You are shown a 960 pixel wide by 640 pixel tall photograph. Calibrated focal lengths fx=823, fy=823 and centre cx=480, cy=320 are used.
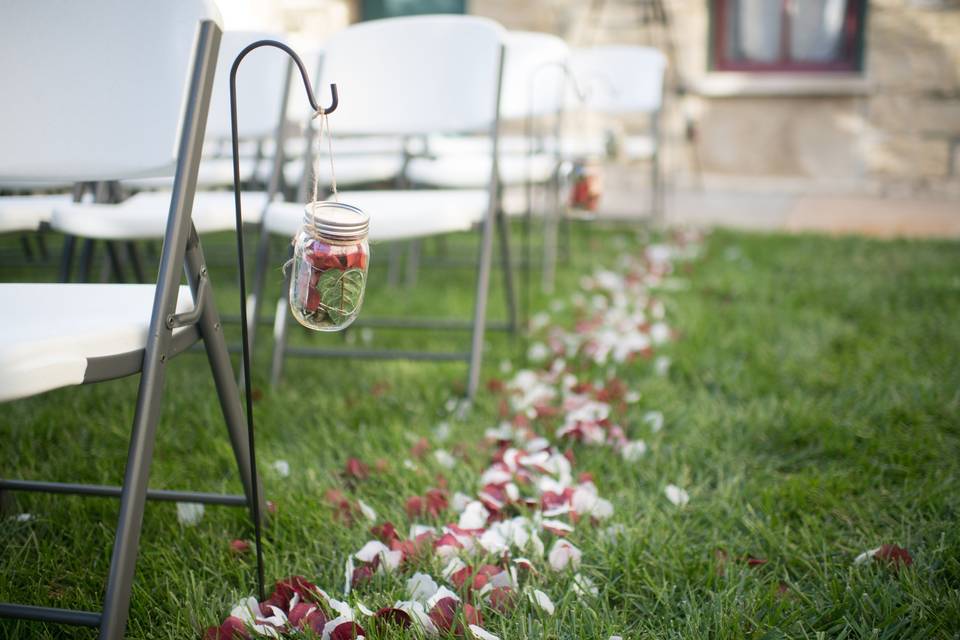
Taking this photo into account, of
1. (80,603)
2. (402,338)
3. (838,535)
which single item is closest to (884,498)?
(838,535)

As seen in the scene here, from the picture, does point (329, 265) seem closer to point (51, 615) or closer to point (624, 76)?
point (51, 615)

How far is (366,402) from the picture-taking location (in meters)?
2.10

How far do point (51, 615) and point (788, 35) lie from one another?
23.9ft

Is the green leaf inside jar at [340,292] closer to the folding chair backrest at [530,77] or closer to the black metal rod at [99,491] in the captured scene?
the black metal rod at [99,491]

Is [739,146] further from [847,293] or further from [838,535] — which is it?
[838,535]

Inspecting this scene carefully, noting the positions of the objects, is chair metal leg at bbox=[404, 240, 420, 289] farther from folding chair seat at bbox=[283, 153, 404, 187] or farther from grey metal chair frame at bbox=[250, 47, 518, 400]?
grey metal chair frame at bbox=[250, 47, 518, 400]

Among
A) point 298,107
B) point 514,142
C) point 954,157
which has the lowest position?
point 954,157

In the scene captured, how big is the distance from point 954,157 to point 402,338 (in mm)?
5806

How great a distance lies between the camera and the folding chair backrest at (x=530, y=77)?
113 inches

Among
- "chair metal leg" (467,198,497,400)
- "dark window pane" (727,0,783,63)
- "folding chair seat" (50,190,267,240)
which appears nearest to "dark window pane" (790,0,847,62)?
"dark window pane" (727,0,783,63)

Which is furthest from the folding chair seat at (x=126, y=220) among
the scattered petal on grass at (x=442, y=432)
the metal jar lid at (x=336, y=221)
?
the metal jar lid at (x=336, y=221)

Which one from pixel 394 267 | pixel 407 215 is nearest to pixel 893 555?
pixel 407 215

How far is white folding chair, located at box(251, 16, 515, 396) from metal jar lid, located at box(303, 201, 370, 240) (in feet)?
3.72

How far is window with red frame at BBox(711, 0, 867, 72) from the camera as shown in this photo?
22.5ft
